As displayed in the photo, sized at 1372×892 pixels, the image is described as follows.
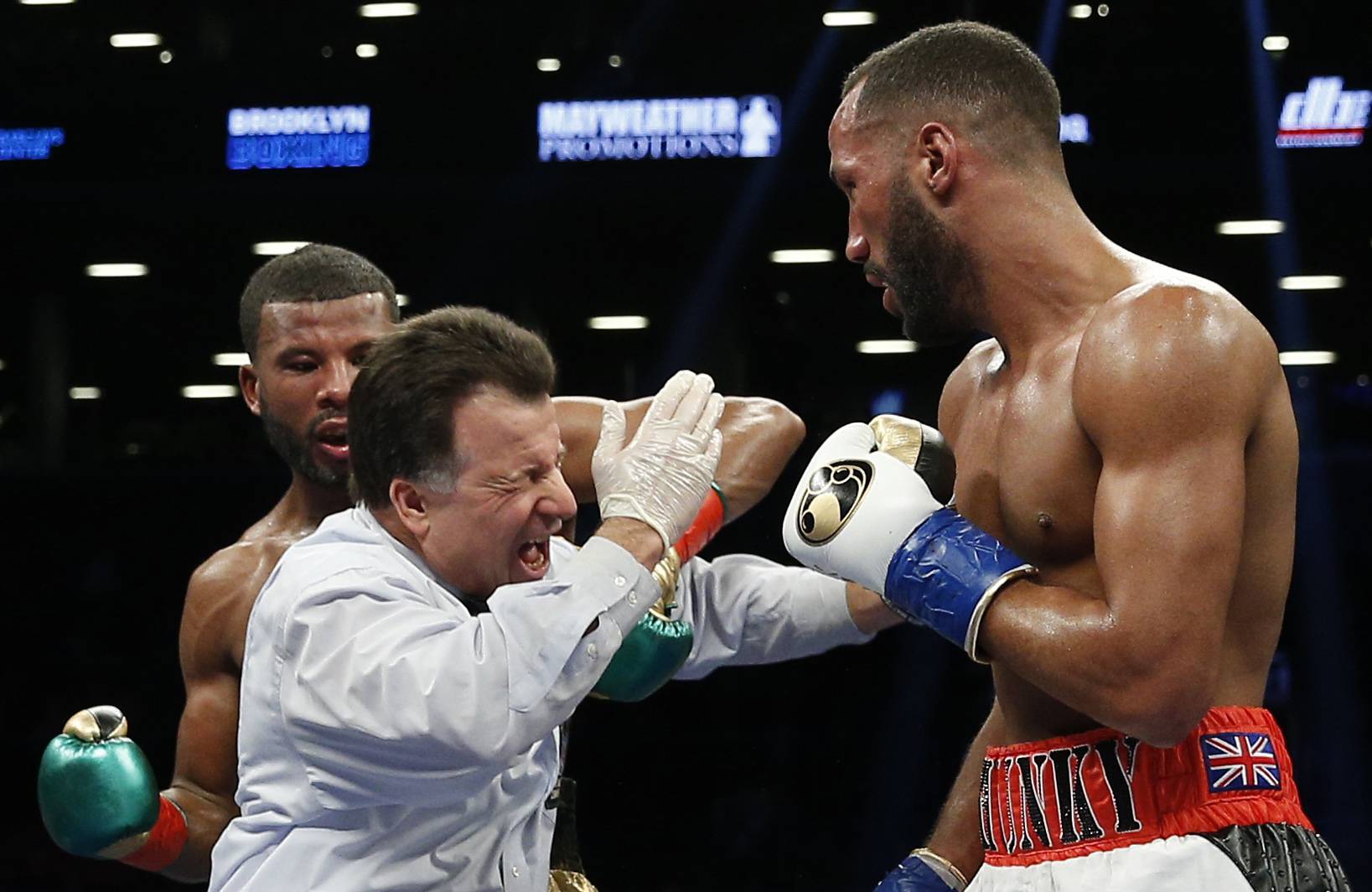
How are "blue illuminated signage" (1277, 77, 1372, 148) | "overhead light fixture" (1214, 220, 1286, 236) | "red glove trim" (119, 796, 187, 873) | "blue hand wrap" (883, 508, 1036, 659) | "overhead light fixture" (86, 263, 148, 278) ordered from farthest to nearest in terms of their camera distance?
"overhead light fixture" (86, 263, 148, 278), "overhead light fixture" (1214, 220, 1286, 236), "blue illuminated signage" (1277, 77, 1372, 148), "red glove trim" (119, 796, 187, 873), "blue hand wrap" (883, 508, 1036, 659)

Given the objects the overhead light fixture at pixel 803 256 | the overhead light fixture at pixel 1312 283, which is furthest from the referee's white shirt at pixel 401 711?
the overhead light fixture at pixel 1312 283

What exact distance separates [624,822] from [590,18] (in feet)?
14.7

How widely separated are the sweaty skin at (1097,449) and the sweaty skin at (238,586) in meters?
0.55

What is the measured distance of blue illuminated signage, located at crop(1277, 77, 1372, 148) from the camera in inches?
299

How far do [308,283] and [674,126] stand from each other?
5.38 m

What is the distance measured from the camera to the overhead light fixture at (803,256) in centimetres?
886

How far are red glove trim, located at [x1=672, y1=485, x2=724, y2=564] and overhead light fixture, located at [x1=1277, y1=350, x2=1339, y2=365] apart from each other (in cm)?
660

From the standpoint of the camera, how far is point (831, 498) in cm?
209

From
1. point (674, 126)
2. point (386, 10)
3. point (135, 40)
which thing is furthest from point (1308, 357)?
point (135, 40)

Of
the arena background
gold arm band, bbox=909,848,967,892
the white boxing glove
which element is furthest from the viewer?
the arena background

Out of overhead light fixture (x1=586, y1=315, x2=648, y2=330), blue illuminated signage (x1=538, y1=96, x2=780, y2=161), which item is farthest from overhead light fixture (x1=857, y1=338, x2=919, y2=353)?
blue illuminated signage (x1=538, y1=96, x2=780, y2=161)

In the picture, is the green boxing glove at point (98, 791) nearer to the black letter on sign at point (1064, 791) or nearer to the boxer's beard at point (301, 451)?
the boxer's beard at point (301, 451)

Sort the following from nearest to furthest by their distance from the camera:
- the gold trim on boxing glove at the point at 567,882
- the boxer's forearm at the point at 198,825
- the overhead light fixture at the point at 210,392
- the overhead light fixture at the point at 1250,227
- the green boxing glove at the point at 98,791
→ the gold trim on boxing glove at the point at 567,882, the green boxing glove at the point at 98,791, the boxer's forearm at the point at 198,825, the overhead light fixture at the point at 1250,227, the overhead light fixture at the point at 210,392

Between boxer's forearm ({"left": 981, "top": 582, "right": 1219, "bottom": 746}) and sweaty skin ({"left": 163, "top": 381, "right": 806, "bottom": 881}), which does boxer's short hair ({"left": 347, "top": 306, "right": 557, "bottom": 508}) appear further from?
boxer's forearm ({"left": 981, "top": 582, "right": 1219, "bottom": 746})
